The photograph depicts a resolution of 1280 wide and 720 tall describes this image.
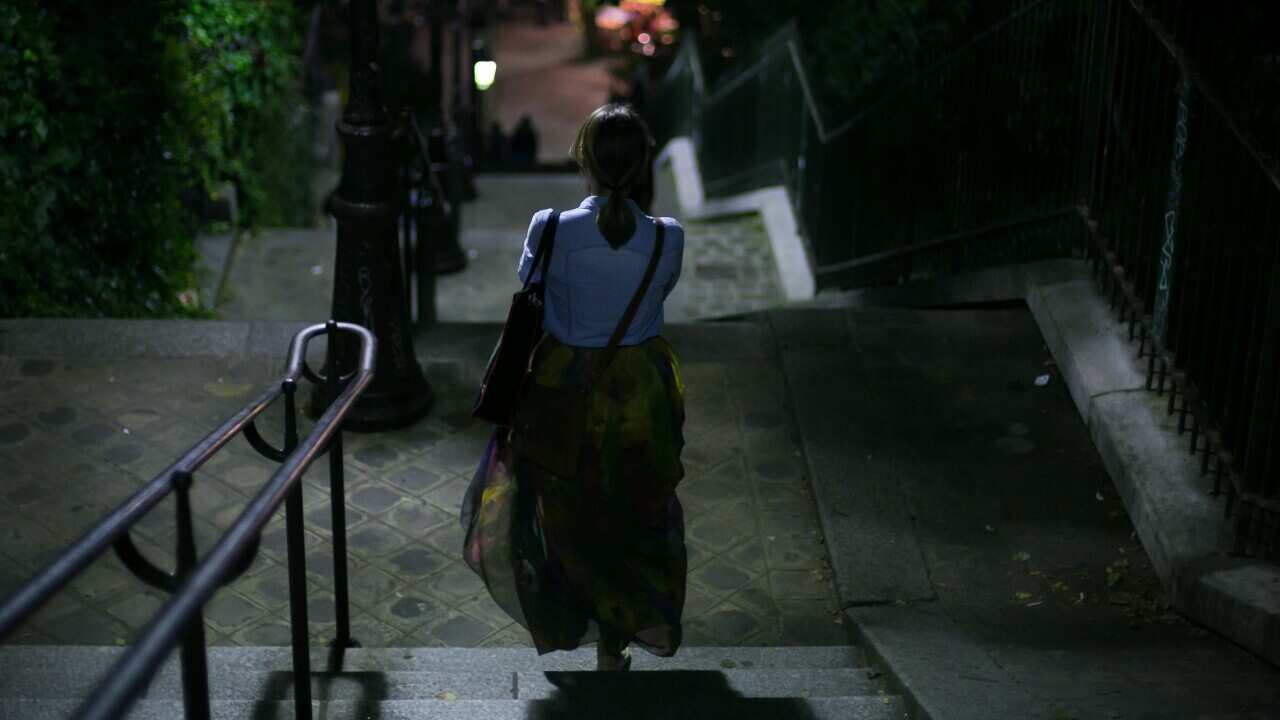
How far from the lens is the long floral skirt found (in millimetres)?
3934

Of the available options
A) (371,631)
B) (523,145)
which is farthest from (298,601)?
(523,145)

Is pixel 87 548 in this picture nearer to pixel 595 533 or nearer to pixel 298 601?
pixel 298 601

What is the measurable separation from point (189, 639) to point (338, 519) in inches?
61.0

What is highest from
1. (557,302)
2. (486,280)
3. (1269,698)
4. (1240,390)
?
(557,302)

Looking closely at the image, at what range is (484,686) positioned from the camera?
13.2ft

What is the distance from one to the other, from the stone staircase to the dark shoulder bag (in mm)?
613

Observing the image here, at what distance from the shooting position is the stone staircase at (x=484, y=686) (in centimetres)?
361

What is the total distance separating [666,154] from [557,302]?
15.6 metres

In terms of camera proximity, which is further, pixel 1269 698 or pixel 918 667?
pixel 918 667

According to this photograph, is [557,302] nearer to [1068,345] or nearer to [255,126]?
[1068,345]

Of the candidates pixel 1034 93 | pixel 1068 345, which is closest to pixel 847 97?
pixel 1034 93

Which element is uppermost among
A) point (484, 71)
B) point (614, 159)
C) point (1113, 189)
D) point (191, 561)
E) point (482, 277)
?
point (614, 159)

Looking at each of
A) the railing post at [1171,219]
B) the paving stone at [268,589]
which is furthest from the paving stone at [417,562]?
the railing post at [1171,219]

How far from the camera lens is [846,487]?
5.32m
